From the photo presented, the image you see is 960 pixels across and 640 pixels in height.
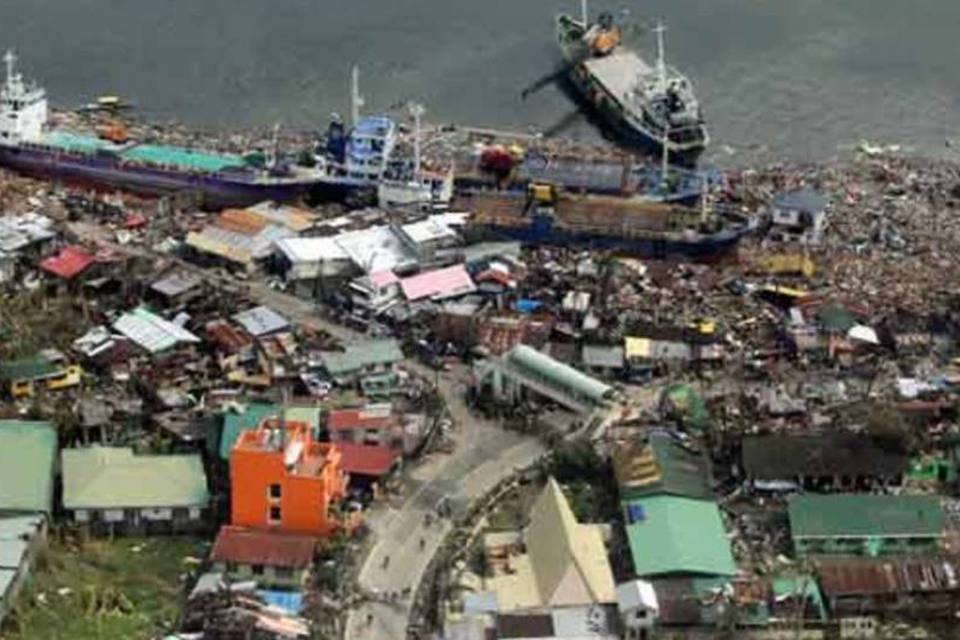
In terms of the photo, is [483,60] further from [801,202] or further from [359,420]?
[359,420]

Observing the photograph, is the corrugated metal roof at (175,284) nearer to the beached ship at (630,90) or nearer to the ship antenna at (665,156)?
the ship antenna at (665,156)

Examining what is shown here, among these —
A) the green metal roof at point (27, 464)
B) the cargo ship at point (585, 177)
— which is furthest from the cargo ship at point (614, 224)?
the green metal roof at point (27, 464)

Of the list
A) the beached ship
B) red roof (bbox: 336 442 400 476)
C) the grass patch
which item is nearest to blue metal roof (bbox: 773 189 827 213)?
the beached ship

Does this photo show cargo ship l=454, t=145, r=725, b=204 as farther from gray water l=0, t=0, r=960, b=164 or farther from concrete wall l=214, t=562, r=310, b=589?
concrete wall l=214, t=562, r=310, b=589

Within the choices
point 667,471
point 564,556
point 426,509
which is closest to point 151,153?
point 426,509

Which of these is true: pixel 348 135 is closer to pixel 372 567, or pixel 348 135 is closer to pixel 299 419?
pixel 299 419
